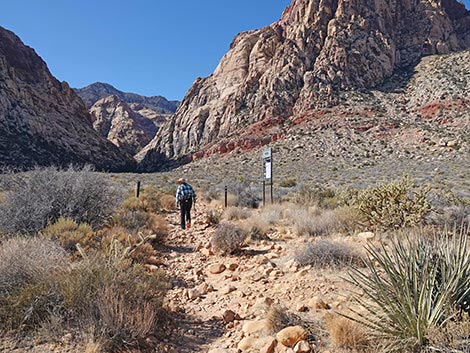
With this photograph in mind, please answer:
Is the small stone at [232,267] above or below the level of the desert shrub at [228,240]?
below

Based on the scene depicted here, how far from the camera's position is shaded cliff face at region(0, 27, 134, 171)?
130 ft

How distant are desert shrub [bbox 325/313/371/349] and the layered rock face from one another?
76115 mm

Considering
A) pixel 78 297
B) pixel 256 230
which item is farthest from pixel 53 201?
pixel 256 230

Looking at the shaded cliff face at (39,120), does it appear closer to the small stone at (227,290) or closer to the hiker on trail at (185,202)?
the hiker on trail at (185,202)

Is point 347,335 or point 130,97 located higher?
point 130,97

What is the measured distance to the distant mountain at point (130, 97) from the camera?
455ft

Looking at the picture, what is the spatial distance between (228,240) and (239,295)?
1.97m

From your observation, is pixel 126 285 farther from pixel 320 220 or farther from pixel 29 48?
pixel 29 48

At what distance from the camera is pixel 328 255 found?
4.77 meters

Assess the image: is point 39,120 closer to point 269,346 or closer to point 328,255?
point 328,255

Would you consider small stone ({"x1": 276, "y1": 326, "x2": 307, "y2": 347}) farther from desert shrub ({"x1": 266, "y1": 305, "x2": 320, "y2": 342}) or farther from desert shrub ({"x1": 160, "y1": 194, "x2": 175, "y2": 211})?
desert shrub ({"x1": 160, "y1": 194, "x2": 175, "y2": 211})

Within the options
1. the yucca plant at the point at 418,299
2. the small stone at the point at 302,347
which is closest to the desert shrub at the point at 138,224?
the small stone at the point at 302,347

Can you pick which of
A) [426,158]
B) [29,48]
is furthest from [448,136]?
[29,48]

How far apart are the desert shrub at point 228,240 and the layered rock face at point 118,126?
7221 centimetres
